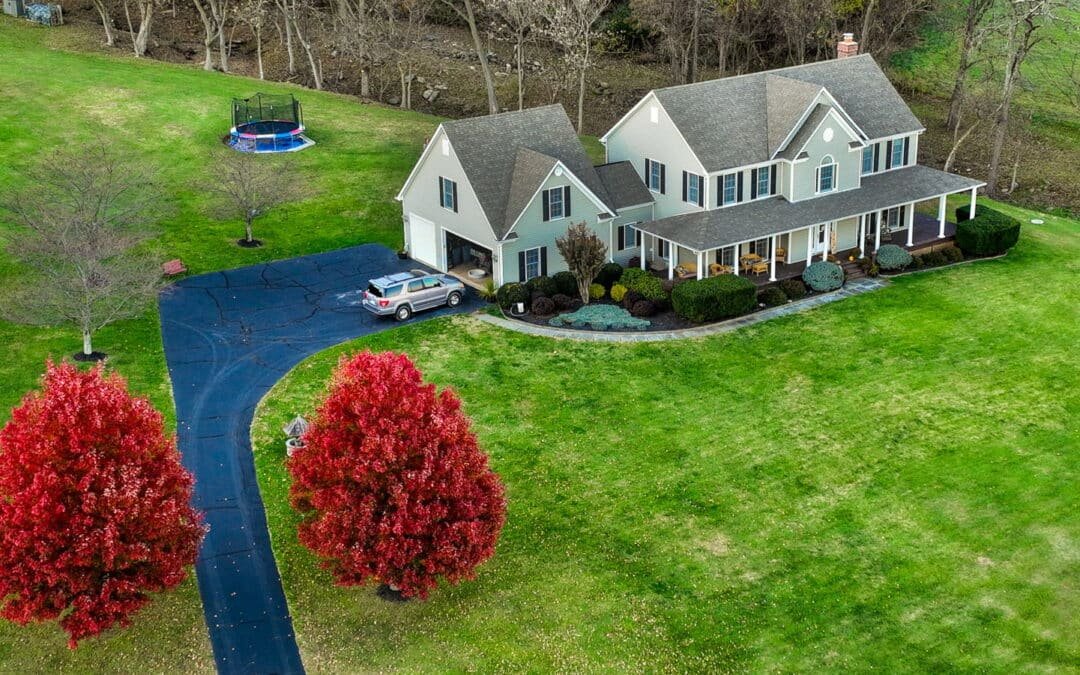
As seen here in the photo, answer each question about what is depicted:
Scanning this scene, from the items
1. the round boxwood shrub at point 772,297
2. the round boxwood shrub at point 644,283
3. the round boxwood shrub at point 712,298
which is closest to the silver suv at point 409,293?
the round boxwood shrub at point 644,283

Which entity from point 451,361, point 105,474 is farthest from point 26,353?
point 105,474

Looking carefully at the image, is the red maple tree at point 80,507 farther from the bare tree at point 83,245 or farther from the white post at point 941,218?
the white post at point 941,218

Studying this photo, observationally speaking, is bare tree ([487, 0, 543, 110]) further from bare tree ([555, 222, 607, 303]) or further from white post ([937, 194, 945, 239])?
white post ([937, 194, 945, 239])

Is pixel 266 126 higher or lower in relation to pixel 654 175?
higher

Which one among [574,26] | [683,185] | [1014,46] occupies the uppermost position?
[574,26]

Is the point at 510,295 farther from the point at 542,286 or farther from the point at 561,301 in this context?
the point at 561,301

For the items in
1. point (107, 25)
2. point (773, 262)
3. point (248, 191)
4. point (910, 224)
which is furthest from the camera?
point (107, 25)

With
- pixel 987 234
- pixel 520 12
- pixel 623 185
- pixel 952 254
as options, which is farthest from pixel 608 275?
pixel 520 12

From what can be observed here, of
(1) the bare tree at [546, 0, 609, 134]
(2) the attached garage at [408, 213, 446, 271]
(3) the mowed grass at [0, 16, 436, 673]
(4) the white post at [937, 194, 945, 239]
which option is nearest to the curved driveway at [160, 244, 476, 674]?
(2) the attached garage at [408, 213, 446, 271]
